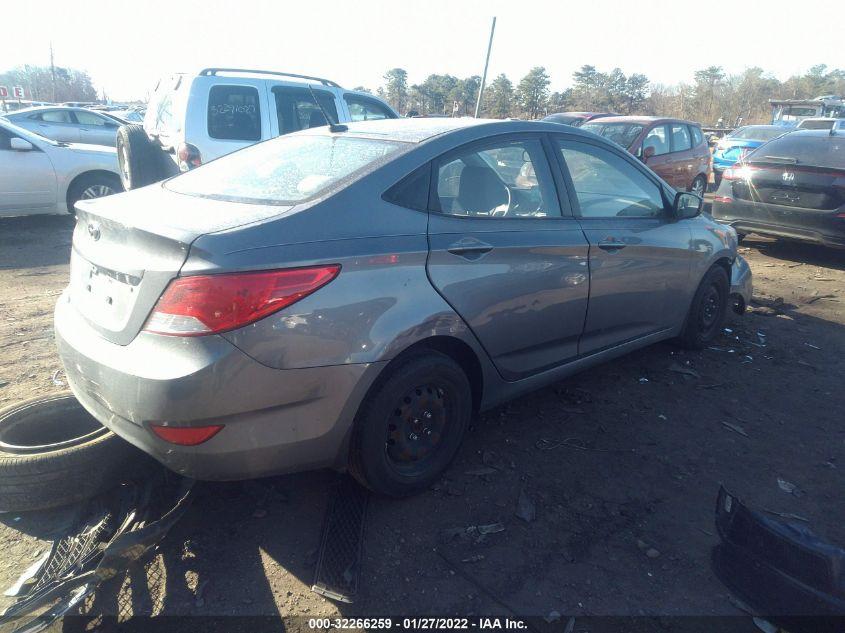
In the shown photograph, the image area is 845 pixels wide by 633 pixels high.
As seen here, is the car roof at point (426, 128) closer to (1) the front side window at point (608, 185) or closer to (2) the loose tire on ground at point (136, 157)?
(1) the front side window at point (608, 185)

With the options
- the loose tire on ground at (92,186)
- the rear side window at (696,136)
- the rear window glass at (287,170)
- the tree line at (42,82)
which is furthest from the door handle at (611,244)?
the tree line at (42,82)

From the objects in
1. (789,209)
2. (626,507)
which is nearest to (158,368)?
(626,507)

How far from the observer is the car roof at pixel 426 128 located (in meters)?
3.12

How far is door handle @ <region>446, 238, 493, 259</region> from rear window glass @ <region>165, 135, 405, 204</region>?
52 cm

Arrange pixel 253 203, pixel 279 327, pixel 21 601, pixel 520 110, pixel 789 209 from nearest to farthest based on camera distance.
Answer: pixel 21 601 → pixel 279 327 → pixel 253 203 → pixel 789 209 → pixel 520 110

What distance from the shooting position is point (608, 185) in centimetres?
395

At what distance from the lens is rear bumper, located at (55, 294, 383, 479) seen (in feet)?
7.14

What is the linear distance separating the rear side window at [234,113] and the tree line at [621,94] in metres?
22.7

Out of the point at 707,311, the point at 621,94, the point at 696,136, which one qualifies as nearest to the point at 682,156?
the point at 696,136

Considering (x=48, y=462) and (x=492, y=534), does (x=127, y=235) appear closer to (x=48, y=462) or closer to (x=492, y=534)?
(x=48, y=462)

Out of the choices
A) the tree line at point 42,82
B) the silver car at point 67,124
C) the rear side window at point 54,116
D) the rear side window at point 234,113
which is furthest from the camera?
the tree line at point 42,82

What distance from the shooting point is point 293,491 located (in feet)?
9.88

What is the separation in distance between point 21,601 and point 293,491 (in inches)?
46.5

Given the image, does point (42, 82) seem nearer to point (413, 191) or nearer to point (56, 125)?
point (56, 125)
